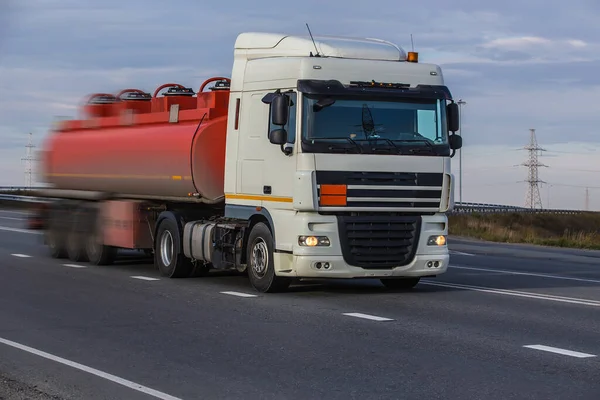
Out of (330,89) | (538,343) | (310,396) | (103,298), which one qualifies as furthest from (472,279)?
(310,396)

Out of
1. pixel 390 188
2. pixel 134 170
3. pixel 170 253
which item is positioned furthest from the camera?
pixel 134 170

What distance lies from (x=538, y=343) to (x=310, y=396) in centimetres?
361

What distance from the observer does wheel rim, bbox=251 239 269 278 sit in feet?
54.5

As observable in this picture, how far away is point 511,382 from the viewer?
370 inches

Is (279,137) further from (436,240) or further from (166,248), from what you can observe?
(166,248)

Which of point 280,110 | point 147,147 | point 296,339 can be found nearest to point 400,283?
point 280,110

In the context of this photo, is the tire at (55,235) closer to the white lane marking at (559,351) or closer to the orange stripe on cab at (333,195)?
the orange stripe on cab at (333,195)

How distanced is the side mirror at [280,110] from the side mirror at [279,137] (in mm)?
177

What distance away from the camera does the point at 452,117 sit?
16.5 m

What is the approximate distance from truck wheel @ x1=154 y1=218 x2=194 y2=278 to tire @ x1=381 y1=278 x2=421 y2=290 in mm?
3485

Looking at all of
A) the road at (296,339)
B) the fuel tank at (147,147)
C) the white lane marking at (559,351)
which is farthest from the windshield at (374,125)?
the white lane marking at (559,351)

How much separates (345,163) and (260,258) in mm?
2087

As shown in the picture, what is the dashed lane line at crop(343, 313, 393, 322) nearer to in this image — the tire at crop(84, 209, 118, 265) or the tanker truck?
the tanker truck

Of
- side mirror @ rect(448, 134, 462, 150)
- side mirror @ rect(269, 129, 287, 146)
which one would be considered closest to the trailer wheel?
side mirror @ rect(269, 129, 287, 146)
